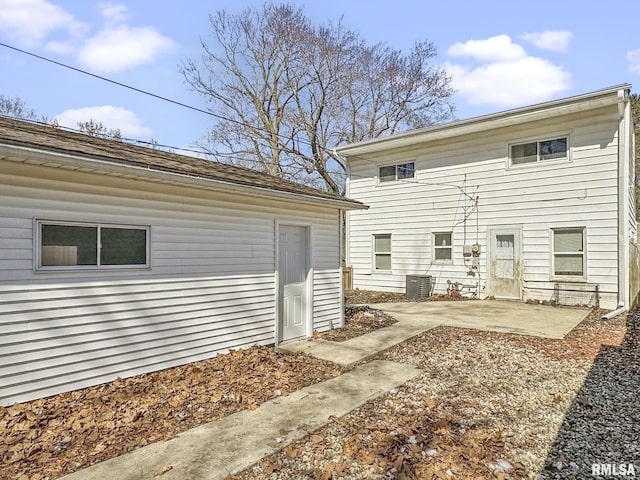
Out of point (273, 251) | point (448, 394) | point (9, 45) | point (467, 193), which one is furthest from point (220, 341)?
point (467, 193)

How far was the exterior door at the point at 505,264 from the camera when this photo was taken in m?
11.1

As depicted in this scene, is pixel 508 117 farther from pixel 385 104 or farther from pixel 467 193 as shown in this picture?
pixel 385 104

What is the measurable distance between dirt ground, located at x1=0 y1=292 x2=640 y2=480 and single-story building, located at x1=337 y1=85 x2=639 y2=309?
4.72 m

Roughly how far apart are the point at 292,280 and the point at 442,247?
7.27 meters

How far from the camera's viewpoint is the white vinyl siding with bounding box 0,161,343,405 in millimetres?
3904

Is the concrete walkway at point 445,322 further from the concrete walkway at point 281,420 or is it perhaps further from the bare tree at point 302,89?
the bare tree at point 302,89

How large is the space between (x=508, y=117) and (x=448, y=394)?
8900mm

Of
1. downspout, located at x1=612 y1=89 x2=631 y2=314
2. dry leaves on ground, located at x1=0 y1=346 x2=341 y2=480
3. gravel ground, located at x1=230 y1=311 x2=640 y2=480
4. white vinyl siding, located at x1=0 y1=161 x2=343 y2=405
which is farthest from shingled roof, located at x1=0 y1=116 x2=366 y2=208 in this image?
downspout, located at x1=612 y1=89 x2=631 y2=314

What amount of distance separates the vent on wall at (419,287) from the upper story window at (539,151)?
4.50m

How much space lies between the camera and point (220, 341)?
581 centimetres

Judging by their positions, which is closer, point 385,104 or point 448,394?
point 448,394

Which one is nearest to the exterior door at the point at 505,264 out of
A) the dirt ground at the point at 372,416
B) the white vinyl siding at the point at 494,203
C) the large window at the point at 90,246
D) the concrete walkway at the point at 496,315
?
the white vinyl siding at the point at 494,203

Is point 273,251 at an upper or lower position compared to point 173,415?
upper

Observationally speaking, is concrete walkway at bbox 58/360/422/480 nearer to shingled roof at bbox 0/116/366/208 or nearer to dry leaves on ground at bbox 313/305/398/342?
dry leaves on ground at bbox 313/305/398/342
